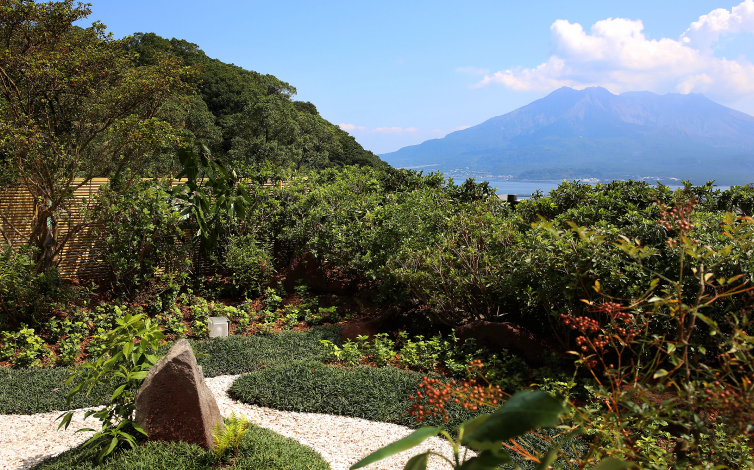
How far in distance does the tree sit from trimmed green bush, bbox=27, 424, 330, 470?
4.36 meters

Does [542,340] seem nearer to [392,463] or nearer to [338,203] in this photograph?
[392,463]

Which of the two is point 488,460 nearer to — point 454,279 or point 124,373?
point 124,373

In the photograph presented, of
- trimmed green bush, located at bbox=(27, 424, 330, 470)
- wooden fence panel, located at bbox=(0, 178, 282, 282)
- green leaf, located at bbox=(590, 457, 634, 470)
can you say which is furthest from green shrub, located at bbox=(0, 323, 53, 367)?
green leaf, located at bbox=(590, 457, 634, 470)

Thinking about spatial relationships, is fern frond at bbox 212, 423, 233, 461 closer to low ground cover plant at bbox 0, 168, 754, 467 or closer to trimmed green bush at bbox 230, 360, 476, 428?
low ground cover plant at bbox 0, 168, 754, 467

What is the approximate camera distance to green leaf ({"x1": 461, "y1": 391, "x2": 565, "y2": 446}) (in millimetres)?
646

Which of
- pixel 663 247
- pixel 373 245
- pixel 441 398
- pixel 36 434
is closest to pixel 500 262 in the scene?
pixel 663 247

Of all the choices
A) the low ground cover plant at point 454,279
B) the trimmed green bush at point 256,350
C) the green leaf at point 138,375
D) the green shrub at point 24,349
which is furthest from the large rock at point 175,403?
the green shrub at point 24,349

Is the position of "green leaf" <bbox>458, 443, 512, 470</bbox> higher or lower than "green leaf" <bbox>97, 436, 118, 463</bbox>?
higher

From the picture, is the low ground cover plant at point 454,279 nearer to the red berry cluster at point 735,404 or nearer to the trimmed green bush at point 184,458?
the trimmed green bush at point 184,458

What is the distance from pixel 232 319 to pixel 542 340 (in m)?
4.18

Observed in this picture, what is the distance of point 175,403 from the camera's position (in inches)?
125

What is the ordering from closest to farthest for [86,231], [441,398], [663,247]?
[441,398], [663,247], [86,231]

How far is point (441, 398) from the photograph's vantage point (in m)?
1.44

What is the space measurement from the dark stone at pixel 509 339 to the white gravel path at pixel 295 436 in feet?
5.07
